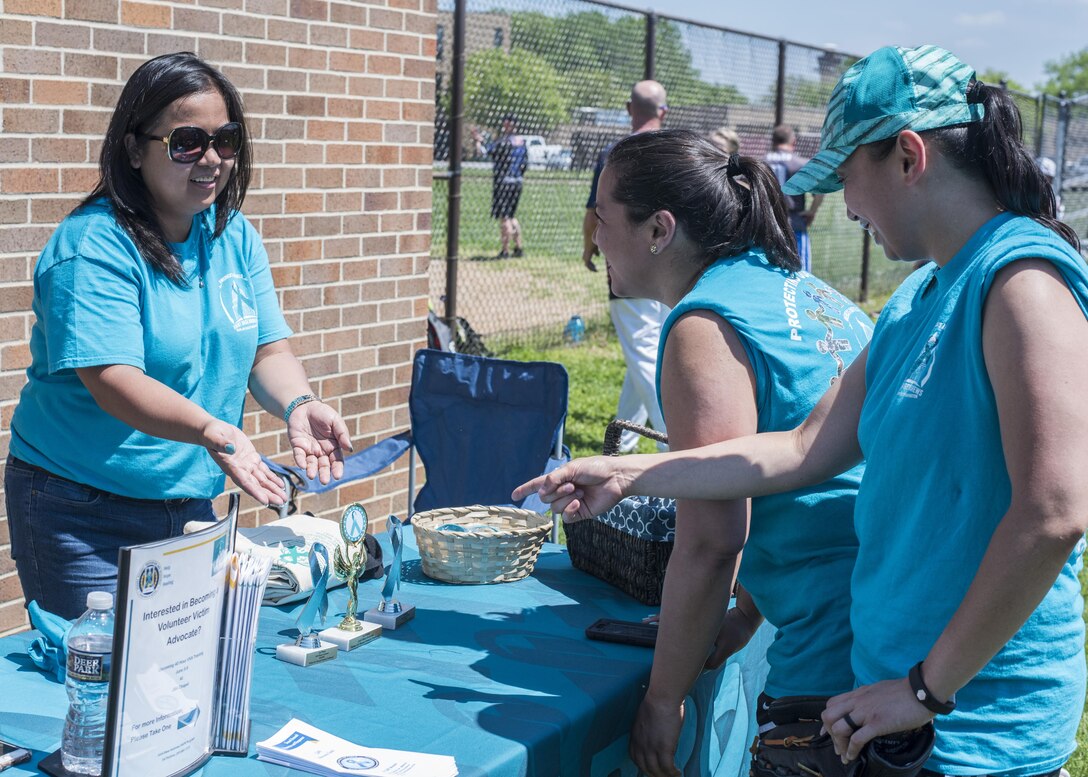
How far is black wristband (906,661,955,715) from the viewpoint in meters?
1.53

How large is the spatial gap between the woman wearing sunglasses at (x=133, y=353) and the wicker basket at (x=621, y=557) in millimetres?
628

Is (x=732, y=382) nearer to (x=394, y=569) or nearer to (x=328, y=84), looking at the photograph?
(x=394, y=569)

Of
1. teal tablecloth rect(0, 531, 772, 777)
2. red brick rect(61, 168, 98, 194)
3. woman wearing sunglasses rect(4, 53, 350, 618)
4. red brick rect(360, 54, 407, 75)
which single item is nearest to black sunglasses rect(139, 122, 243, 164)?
woman wearing sunglasses rect(4, 53, 350, 618)

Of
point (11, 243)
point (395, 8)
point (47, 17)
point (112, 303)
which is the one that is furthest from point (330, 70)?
point (112, 303)

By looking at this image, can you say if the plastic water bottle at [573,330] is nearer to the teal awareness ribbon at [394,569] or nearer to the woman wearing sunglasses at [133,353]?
the woman wearing sunglasses at [133,353]

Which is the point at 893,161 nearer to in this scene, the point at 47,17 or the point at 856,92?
the point at 856,92

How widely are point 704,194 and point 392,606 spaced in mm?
1081

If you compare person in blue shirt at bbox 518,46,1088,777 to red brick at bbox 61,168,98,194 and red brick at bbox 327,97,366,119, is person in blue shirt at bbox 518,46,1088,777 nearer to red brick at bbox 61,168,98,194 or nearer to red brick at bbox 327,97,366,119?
red brick at bbox 61,168,98,194

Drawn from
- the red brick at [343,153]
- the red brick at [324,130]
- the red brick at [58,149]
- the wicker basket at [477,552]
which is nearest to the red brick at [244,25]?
the red brick at [324,130]

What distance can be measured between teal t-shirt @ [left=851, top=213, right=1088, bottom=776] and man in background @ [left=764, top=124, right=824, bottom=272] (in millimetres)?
6292

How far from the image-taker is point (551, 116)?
362 inches

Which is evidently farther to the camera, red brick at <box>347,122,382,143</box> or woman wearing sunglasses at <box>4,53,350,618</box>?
red brick at <box>347,122,382,143</box>

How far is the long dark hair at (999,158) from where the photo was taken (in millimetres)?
1595

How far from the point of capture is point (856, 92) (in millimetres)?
1679
